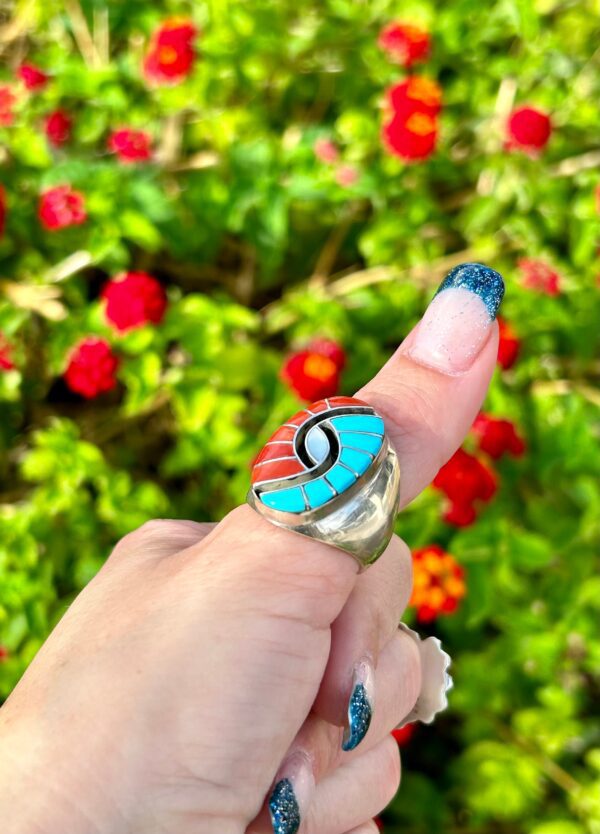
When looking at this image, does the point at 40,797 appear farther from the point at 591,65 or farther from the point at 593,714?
the point at 591,65

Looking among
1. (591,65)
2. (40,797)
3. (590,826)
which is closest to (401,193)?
(591,65)

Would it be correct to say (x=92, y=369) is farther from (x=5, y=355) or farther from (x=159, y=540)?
A: (x=159, y=540)

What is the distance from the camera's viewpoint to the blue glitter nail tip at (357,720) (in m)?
0.91

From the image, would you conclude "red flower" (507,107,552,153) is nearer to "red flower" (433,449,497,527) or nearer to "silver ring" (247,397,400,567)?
"red flower" (433,449,497,527)

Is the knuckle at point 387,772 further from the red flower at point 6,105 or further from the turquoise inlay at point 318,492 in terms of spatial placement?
the red flower at point 6,105

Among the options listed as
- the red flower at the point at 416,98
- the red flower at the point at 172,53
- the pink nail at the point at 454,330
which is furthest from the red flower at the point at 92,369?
the pink nail at the point at 454,330

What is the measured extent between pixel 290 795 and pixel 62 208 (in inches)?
61.4

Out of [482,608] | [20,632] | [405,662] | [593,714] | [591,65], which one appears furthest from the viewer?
[591,65]

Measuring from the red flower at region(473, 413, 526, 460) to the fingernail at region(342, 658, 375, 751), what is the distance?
102 centimetres

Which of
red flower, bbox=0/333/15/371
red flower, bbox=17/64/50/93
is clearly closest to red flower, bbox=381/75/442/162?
red flower, bbox=17/64/50/93

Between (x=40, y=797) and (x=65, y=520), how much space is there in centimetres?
120

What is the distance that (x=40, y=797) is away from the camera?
0.82 m

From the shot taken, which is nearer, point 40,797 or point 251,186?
point 40,797

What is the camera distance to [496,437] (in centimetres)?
189
